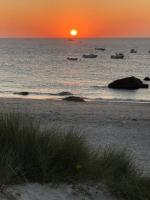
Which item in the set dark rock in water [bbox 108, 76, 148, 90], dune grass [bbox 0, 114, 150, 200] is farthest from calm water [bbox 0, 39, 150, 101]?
dune grass [bbox 0, 114, 150, 200]

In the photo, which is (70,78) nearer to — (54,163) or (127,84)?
(127,84)

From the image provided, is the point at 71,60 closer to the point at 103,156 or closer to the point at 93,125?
the point at 93,125

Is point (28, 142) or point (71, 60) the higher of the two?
point (28, 142)

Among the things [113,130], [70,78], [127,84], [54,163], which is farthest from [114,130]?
[70,78]

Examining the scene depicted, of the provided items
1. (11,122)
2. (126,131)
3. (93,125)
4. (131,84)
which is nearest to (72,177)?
(11,122)

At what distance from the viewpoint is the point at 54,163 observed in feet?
18.9

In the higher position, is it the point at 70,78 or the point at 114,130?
the point at 114,130

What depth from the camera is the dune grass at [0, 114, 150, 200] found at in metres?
5.56

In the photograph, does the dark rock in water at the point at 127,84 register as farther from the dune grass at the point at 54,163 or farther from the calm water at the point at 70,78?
the dune grass at the point at 54,163

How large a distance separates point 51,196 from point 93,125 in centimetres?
875

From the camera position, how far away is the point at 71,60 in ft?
338

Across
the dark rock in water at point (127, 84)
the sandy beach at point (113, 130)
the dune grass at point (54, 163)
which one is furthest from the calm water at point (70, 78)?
the dune grass at point (54, 163)

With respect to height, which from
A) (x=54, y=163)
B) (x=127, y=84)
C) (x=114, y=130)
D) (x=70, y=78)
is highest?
(x=54, y=163)

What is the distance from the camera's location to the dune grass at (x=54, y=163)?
5.56 metres
